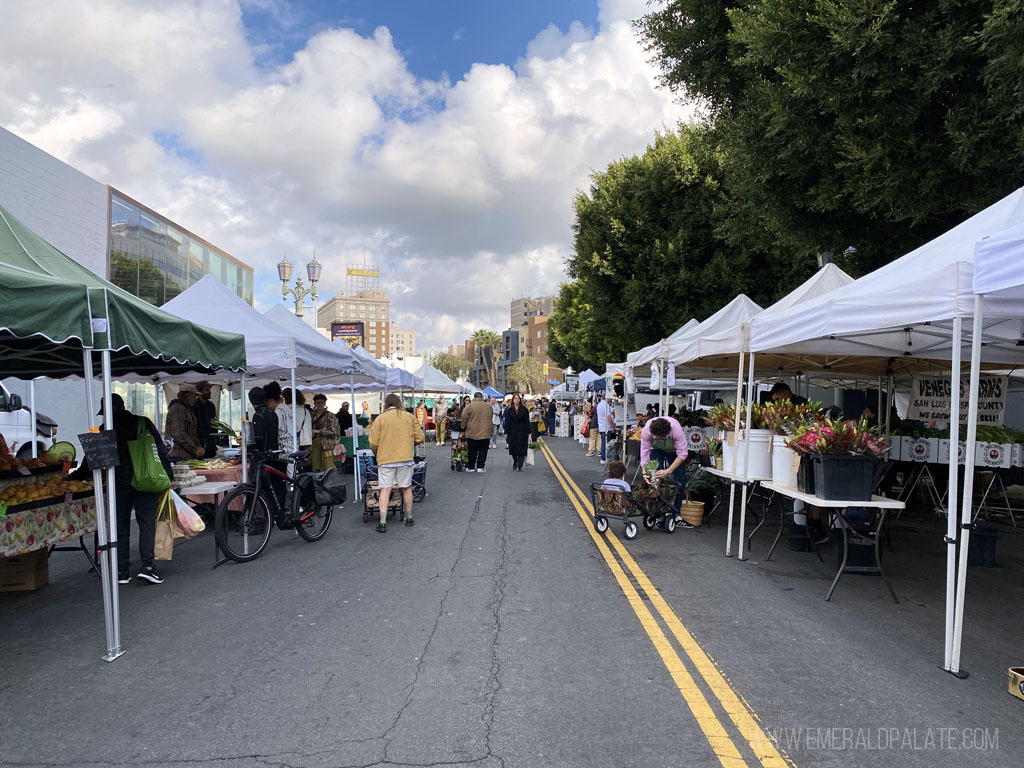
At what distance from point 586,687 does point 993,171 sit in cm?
718

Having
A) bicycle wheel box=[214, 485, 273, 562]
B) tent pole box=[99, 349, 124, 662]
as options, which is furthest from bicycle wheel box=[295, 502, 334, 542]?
tent pole box=[99, 349, 124, 662]

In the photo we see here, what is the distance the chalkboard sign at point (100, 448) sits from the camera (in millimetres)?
4723

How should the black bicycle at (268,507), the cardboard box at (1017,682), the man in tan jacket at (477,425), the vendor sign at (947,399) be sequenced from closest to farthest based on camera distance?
the cardboard box at (1017,682) < the black bicycle at (268,507) < the vendor sign at (947,399) < the man in tan jacket at (477,425)

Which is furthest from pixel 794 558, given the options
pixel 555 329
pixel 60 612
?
pixel 555 329

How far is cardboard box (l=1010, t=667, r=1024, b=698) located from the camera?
3947 millimetres

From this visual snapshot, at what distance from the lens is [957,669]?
170 inches

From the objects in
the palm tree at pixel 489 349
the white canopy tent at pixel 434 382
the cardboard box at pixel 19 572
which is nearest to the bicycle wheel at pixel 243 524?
the cardboard box at pixel 19 572

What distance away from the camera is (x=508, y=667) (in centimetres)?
440

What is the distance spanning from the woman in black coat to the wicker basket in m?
8.52

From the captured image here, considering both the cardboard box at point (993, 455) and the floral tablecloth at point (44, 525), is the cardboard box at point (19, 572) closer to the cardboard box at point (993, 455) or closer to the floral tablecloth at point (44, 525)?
the floral tablecloth at point (44, 525)

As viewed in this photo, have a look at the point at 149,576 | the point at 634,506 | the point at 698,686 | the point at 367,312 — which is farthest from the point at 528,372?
the point at 698,686

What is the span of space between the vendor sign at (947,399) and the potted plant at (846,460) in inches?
160

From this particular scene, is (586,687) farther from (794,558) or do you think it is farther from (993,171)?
(993,171)

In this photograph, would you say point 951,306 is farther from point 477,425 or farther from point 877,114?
point 477,425
